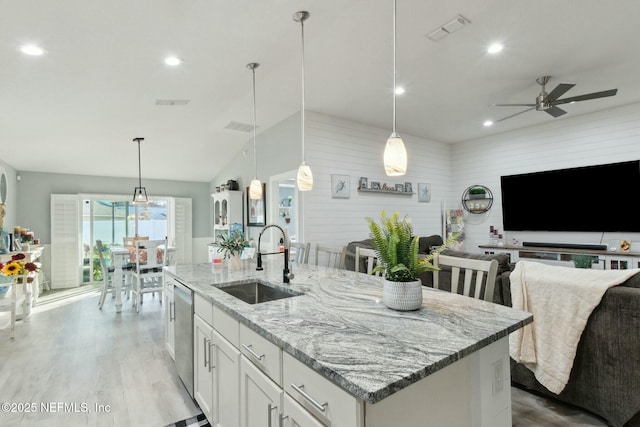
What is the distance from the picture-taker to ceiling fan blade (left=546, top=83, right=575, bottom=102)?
10.8 feet

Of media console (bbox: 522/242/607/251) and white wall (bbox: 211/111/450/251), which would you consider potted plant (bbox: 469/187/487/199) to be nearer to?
white wall (bbox: 211/111/450/251)

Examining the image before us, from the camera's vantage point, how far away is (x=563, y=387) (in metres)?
2.09

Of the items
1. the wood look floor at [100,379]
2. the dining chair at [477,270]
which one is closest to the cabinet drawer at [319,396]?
the dining chair at [477,270]

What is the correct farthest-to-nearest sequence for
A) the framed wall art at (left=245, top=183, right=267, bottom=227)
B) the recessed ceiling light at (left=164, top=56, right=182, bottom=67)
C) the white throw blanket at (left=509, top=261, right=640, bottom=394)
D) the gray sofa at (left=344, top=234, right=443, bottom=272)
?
the framed wall art at (left=245, top=183, right=267, bottom=227) → the gray sofa at (left=344, top=234, right=443, bottom=272) → the recessed ceiling light at (left=164, top=56, right=182, bottom=67) → the white throw blanket at (left=509, top=261, right=640, bottom=394)

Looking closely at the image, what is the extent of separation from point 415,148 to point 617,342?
4.66 metres

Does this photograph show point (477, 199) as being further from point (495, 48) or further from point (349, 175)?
point (495, 48)

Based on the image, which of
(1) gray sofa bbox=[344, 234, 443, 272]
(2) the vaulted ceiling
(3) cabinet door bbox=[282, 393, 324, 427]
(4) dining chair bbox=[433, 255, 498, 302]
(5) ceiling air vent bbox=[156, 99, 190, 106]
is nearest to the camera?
(3) cabinet door bbox=[282, 393, 324, 427]

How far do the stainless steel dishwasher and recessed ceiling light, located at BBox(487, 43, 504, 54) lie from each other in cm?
352

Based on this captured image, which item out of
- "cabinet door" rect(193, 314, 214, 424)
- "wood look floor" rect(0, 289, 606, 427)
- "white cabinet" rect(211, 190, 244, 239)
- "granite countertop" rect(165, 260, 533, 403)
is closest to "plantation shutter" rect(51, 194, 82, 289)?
"wood look floor" rect(0, 289, 606, 427)

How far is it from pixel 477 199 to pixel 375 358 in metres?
6.12

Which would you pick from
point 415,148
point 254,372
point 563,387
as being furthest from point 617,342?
point 415,148

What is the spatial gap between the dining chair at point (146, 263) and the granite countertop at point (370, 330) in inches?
133

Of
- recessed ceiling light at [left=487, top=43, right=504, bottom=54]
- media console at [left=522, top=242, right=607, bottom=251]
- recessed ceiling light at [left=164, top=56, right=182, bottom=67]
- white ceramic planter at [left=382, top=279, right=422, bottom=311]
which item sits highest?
recessed ceiling light at [left=487, top=43, right=504, bottom=54]

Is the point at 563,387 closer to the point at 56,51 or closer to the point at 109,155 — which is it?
the point at 56,51
